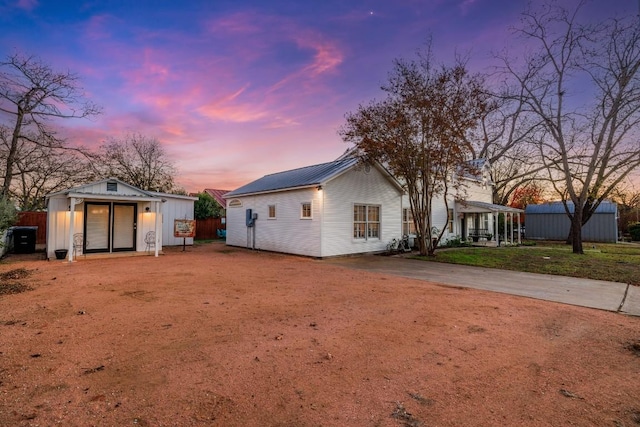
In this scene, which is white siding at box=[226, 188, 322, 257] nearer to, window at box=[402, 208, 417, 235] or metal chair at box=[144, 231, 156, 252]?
metal chair at box=[144, 231, 156, 252]

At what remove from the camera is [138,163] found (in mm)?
26156

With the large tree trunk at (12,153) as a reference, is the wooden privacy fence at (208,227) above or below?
below

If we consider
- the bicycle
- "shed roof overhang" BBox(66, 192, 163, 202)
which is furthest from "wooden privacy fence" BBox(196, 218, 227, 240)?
the bicycle

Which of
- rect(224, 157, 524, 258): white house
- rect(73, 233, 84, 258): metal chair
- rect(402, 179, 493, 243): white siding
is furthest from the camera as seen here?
rect(402, 179, 493, 243): white siding

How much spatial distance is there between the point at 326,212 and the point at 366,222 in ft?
8.65

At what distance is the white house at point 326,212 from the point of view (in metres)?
12.9

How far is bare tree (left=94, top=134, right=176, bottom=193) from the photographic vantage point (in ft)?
82.9

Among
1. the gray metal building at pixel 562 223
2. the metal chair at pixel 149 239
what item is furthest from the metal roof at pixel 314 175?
the gray metal building at pixel 562 223

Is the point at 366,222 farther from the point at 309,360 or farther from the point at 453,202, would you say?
the point at 309,360

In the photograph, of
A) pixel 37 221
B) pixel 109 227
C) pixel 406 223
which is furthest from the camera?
pixel 37 221

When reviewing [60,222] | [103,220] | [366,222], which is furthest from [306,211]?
[60,222]

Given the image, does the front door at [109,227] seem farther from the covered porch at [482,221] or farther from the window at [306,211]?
the covered porch at [482,221]

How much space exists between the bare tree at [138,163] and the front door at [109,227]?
13.6m

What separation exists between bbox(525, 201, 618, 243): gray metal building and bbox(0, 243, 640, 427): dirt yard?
2456cm
